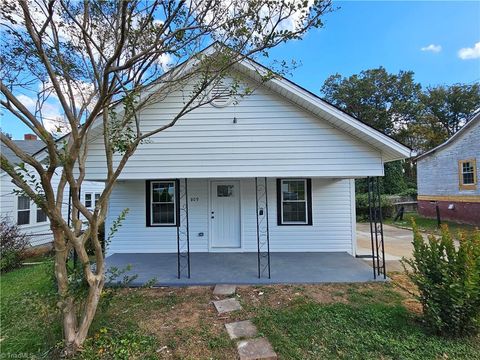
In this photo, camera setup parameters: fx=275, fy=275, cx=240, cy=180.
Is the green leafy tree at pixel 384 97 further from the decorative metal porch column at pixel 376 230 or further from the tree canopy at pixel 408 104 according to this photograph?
the decorative metal porch column at pixel 376 230

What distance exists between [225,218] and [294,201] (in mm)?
2146

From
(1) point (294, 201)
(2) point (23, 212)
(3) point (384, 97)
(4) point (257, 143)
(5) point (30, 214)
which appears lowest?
(5) point (30, 214)

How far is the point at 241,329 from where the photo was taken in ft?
13.0

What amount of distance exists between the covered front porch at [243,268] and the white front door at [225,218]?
1.45 ft

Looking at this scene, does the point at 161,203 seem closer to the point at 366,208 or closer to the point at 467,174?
the point at 366,208

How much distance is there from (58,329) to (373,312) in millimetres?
4558

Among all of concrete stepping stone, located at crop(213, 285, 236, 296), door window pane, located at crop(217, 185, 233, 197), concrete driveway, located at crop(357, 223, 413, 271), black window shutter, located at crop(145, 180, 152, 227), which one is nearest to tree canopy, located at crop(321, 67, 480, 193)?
concrete driveway, located at crop(357, 223, 413, 271)

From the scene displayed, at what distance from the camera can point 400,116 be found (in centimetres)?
3016

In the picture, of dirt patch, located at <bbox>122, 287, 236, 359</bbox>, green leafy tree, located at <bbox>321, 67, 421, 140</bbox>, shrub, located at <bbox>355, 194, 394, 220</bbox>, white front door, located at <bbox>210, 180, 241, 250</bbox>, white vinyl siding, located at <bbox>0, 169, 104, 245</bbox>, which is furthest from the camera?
green leafy tree, located at <bbox>321, 67, 421, 140</bbox>

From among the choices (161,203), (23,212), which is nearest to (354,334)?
(161,203)

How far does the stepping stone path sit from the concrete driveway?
4.47m

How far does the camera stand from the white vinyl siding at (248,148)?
6125 mm

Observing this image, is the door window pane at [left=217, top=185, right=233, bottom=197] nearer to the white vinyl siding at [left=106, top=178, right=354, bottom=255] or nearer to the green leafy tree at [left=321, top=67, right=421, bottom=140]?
the white vinyl siding at [left=106, top=178, right=354, bottom=255]

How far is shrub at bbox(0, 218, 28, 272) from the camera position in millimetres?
7707
